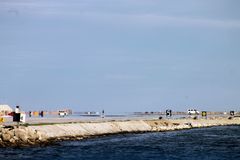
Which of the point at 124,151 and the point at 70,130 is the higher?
the point at 70,130

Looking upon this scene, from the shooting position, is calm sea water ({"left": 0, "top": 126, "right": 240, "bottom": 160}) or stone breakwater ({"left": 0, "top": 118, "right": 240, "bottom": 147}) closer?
calm sea water ({"left": 0, "top": 126, "right": 240, "bottom": 160})

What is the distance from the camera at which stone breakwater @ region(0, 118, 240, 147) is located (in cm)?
5928

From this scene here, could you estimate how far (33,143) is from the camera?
60719 millimetres

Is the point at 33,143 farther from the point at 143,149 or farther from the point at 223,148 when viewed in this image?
the point at 223,148

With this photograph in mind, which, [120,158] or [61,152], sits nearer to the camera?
[120,158]

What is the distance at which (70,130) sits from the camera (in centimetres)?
7381

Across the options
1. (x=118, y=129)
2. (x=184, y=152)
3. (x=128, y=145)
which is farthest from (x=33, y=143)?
(x=118, y=129)

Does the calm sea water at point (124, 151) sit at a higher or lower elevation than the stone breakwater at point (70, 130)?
lower

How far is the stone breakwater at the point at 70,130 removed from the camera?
5928cm

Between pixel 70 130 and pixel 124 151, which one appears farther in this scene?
pixel 70 130

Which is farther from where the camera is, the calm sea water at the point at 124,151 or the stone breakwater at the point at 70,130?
the stone breakwater at the point at 70,130

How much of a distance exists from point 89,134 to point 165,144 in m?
13.3

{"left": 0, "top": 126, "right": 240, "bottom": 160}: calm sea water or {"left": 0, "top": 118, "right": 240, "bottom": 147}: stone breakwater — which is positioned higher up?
{"left": 0, "top": 118, "right": 240, "bottom": 147}: stone breakwater

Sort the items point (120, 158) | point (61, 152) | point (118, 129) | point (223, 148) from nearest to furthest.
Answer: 1. point (120, 158)
2. point (61, 152)
3. point (223, 148)
4. point (118, 129)
